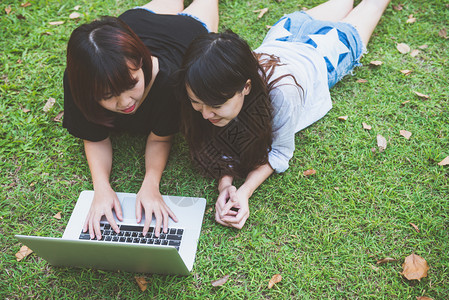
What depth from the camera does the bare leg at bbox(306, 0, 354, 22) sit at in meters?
3.35

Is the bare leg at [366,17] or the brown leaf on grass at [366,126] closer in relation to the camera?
the brown leaf on grass at [366,126]

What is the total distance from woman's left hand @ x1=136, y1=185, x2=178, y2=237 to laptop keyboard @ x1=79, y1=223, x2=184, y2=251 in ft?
0.12

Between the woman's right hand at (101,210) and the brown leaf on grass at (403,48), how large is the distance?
3.03 metres

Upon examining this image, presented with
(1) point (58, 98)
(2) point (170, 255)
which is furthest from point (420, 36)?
(1) point (58, 98)

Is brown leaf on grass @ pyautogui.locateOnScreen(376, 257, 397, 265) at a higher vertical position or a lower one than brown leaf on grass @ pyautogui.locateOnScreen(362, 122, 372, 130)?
lower

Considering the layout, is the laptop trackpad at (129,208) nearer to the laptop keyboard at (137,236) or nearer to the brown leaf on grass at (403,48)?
the laptop keyboard at (137,236)

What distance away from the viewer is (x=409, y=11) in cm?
381

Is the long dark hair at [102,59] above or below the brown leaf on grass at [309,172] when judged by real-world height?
above

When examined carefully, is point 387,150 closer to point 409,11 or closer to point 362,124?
point 362,124

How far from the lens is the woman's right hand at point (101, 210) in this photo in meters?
2.37

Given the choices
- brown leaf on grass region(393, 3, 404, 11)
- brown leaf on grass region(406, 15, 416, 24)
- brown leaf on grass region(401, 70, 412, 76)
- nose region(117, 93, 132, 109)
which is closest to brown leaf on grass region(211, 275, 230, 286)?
nose region(117, 93, 132, 109)

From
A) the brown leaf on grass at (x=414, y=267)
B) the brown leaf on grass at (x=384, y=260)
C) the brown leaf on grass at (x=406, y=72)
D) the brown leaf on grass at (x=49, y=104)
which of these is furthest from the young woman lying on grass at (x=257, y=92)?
the brown leaf on grass at (x=49, y=104)

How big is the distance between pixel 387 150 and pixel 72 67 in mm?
2430

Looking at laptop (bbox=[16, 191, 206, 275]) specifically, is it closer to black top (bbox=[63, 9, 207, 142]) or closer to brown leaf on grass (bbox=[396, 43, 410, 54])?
black top (bbox=[63, 9, 207, 142])
